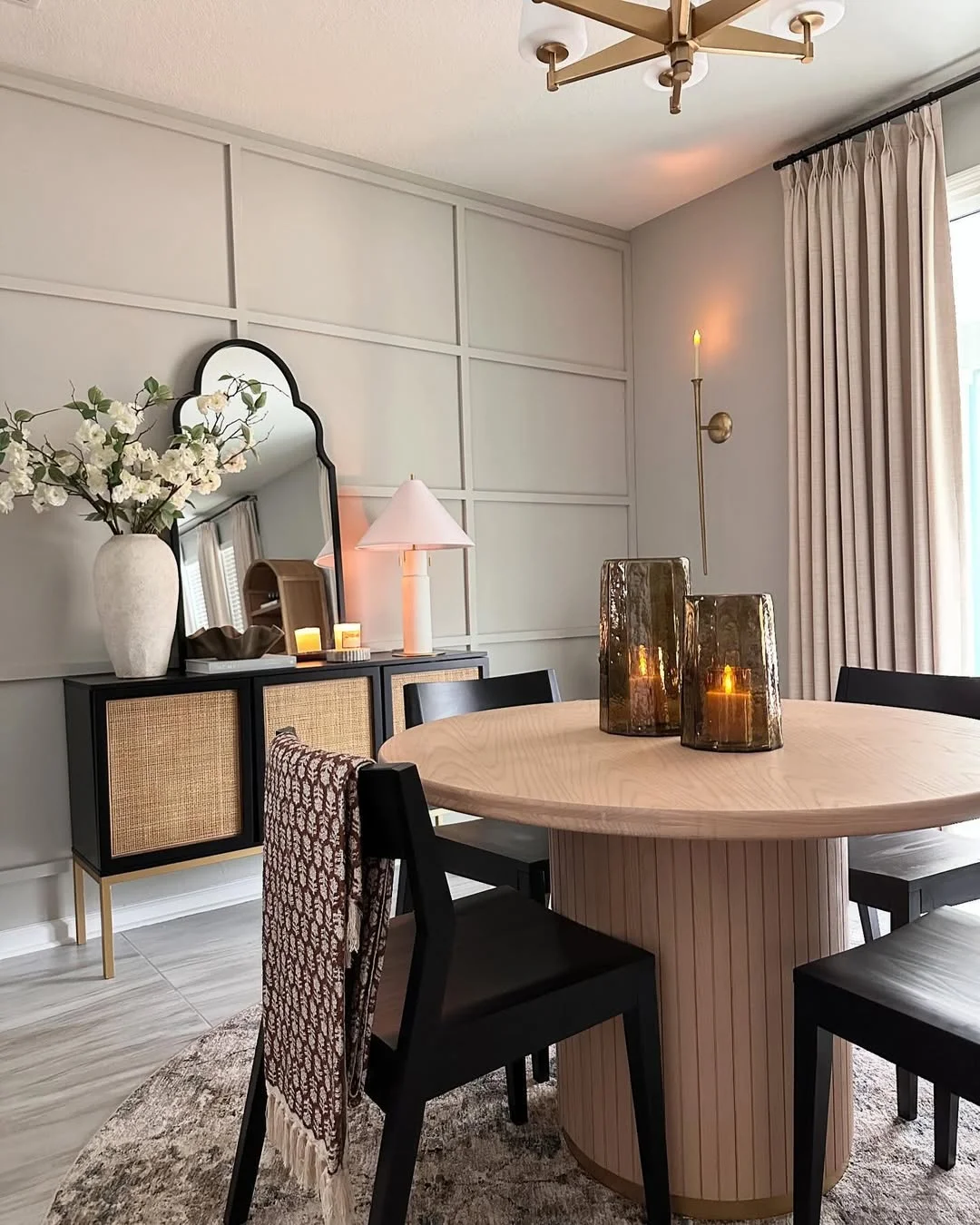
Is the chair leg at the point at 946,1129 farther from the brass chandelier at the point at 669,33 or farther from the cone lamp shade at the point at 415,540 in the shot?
the cone lamp shade at the point at 415,540

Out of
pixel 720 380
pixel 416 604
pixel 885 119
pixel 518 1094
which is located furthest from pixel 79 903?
pixel 885 119

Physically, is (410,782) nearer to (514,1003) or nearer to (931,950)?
(514,1003)

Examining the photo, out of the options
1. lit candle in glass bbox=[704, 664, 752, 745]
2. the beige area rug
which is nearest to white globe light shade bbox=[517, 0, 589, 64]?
lit candle in glass bbox=[704, 664, 752, 745]

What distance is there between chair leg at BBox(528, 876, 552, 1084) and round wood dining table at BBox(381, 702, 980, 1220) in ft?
0.81

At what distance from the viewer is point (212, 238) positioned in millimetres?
3170

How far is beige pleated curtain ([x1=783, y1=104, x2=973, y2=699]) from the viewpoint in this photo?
3.04 meters

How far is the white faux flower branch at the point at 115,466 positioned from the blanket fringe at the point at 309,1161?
1834 mm

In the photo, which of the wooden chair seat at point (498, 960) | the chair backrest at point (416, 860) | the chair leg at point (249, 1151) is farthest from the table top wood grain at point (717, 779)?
the chair leg at point (249, 1151)

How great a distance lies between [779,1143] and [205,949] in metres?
1.82

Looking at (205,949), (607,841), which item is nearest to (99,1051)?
(205,949)

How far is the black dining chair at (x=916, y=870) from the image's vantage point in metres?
1.67

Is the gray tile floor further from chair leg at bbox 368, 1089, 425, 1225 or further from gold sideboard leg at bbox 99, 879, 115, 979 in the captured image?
chair leg at bbox 368, 1089, 425, 1225

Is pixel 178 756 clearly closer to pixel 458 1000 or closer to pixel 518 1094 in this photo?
pixel 518 1094

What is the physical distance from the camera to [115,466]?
266 cm
